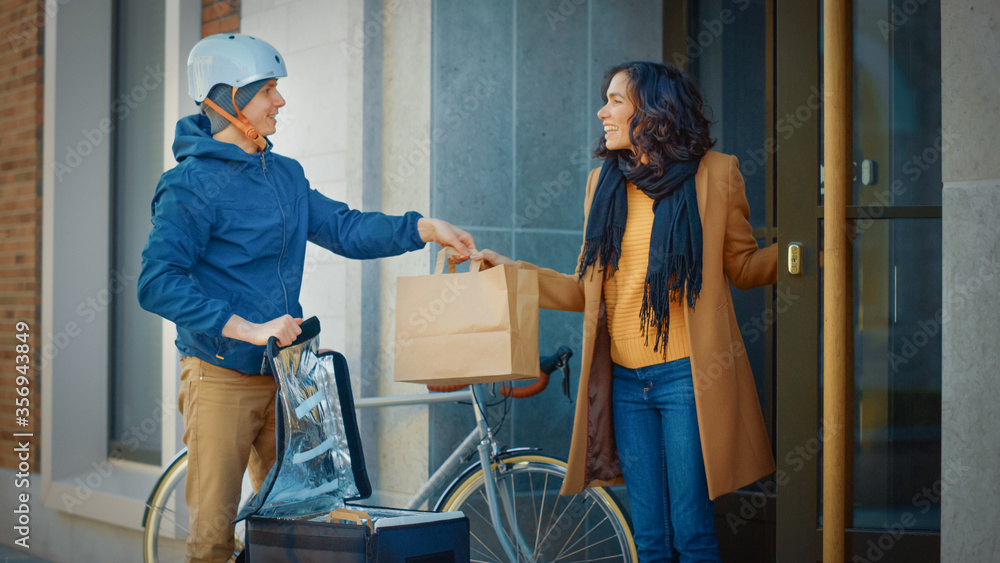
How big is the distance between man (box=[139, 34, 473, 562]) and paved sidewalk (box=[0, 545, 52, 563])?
3.29m

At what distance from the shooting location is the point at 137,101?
539 centimetres

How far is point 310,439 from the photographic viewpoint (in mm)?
2273

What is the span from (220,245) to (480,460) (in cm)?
132

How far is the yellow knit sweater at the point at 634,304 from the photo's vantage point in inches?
98.4

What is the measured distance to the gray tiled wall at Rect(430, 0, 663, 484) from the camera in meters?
3.74

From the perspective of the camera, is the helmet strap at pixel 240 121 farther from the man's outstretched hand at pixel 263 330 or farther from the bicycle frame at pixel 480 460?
the bicycle frame at pixel 480 460

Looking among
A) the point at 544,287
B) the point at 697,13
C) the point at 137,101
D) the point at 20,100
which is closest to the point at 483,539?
the point at 544,287

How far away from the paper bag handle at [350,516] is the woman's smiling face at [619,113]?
1306 mm

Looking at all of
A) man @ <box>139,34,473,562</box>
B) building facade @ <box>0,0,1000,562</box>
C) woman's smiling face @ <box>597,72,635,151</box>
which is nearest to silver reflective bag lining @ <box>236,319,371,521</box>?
man @ <box>139,34,473,562</box>

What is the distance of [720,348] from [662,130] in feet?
2.17

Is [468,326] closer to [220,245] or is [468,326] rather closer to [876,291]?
[220,245]

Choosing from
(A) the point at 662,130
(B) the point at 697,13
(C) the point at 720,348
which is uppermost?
(B) the point at 697,13

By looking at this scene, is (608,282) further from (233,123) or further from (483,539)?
(483,539)

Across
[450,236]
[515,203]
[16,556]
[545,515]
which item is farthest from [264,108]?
[16,556]
